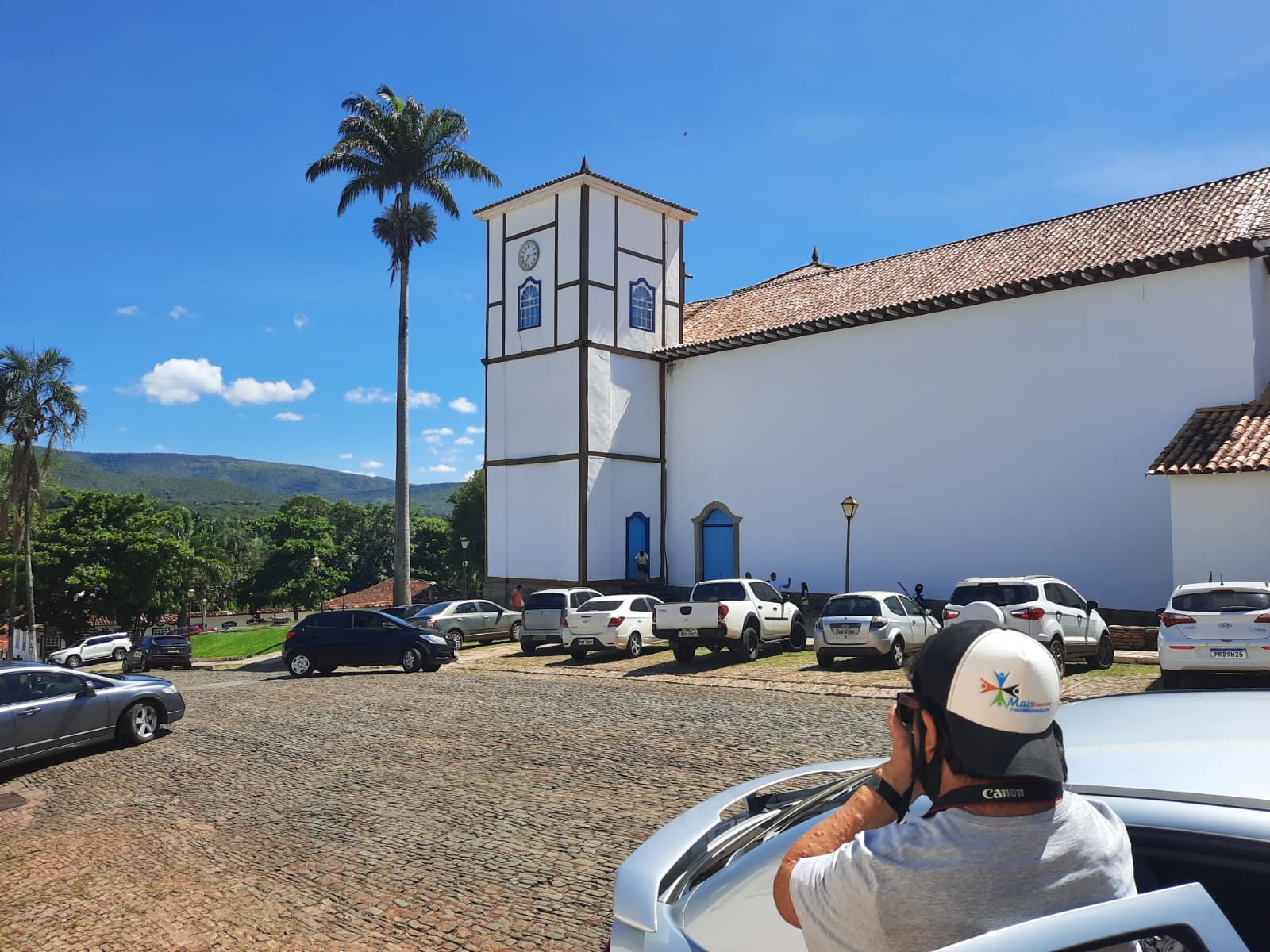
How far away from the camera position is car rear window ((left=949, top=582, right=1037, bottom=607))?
46.8 ft

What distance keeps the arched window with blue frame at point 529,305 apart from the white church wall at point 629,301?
8.72 ft

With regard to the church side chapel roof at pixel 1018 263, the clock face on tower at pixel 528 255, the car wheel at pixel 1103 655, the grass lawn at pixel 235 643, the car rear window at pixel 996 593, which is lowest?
the grass lawn at pixel 235 643

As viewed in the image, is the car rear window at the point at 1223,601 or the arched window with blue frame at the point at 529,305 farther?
the arched window with blue frame at the point at 529,305

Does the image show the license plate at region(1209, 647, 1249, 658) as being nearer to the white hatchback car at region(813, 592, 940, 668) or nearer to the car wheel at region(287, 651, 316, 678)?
the white hatchback car at region(813, 592, 940, 668)

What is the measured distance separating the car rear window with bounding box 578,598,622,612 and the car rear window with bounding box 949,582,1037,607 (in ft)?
26.4

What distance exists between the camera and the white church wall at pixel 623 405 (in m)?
28.8

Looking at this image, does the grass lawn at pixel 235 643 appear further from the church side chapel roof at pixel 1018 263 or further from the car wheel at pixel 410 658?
the church side chapel roof at pixel 1018 263

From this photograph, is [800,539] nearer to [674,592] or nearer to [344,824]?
[674,592]

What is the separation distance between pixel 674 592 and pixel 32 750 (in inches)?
821

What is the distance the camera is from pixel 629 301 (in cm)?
3009

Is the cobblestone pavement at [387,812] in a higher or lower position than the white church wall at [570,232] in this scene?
lower

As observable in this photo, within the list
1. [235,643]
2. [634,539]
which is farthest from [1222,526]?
[235,643]

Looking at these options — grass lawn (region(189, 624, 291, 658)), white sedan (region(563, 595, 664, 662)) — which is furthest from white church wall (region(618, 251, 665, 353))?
grass lawn (region(189, 624, 291, 658))

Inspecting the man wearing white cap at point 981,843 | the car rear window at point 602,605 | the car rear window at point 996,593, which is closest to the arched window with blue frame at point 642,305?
the car rear window at point 602,605
